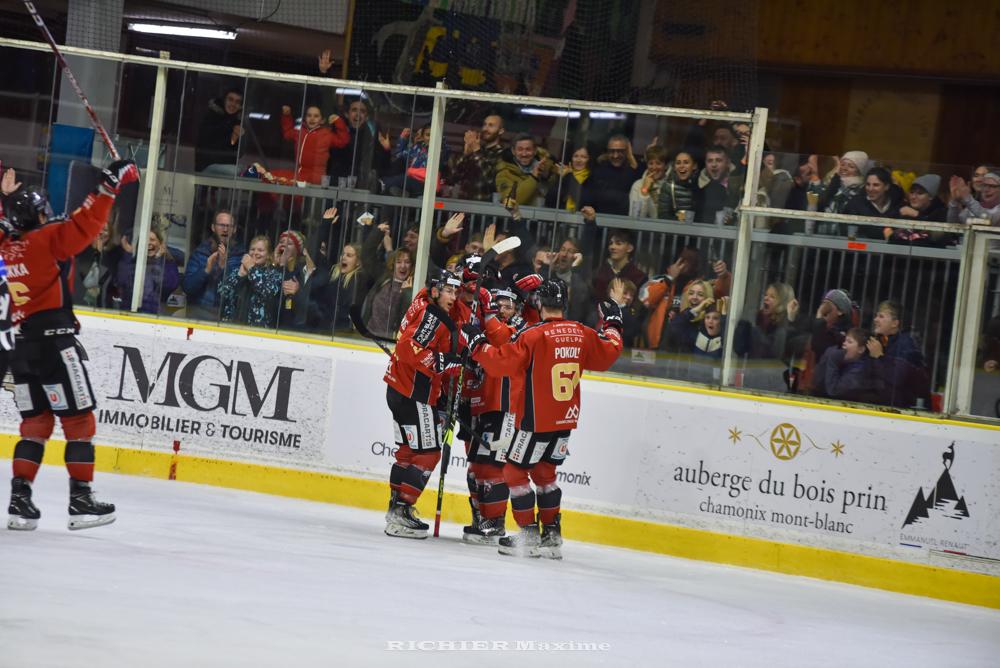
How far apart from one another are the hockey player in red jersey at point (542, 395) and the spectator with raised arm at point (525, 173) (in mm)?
1346

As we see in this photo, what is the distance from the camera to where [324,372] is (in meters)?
7.93

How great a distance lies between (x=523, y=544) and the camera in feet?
21.8

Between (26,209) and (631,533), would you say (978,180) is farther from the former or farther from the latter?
(26,209)

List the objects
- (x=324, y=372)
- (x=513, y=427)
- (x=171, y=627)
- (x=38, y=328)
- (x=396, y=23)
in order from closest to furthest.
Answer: (x=171, y=627) → (x=38, y=328) → (x=513, y=427) → (x=324, y=372) → (x=396, y=23)

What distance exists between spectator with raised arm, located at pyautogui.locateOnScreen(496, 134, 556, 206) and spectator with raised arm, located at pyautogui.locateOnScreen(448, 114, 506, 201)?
0.06 meters

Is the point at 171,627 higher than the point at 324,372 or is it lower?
lower

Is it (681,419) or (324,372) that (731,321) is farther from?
(324,372)

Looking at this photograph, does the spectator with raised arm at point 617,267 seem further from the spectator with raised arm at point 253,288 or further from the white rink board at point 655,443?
the spectator with raised arm at point 253,288

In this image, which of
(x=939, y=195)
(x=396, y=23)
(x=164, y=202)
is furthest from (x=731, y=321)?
(x=396, y=23)

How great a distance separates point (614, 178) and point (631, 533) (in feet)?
7.10

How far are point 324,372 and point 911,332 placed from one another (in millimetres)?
3558

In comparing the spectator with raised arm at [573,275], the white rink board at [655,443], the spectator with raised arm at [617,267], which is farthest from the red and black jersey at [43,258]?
the spectator with raised arm at [617,267]

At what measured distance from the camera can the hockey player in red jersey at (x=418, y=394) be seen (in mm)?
6672

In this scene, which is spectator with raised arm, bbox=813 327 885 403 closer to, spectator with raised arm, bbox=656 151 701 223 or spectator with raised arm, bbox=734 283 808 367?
spectator with raised arm, bbox=734 283 808 367
